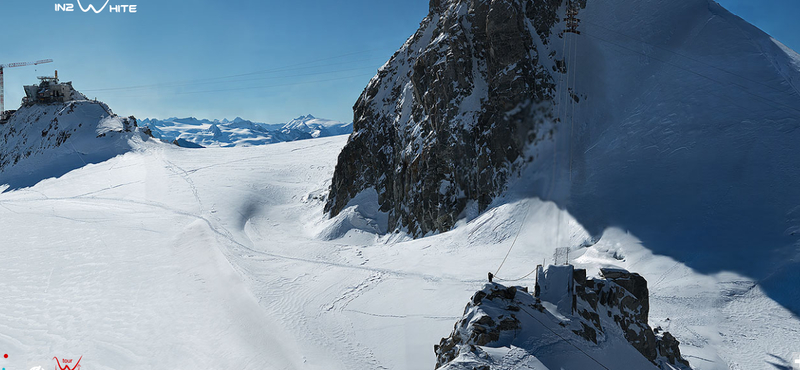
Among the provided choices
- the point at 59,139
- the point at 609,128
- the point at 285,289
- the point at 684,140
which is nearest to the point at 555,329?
the point at 285,289

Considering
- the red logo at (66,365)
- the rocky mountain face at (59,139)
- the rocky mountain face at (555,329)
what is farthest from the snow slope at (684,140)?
the rocky mountain face at (59,139)

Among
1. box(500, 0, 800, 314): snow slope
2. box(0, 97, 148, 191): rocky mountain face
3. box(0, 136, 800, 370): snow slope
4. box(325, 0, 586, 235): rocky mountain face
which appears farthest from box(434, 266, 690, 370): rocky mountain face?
box(0, 97, 148, 191): rocky mountain face

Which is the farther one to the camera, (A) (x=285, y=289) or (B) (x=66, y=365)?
(A) (x=285, y=289)

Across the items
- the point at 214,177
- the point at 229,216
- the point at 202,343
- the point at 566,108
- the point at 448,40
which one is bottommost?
the point at 202,343

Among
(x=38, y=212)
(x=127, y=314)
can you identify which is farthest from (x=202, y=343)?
(x=38, y=212)

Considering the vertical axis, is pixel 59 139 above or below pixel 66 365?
above

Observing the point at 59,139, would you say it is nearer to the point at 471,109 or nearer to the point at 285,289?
the point at 285,289

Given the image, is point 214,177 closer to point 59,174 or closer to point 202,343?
point 59,174
